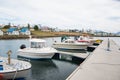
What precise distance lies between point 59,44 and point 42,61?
1627cm

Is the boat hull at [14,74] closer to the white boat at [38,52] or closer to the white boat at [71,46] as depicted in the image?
the white boat at [38,52]

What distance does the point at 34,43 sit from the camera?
27250mm

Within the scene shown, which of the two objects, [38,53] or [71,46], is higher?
[38,53]

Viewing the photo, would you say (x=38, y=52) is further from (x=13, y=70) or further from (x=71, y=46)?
(x=71, y=46)

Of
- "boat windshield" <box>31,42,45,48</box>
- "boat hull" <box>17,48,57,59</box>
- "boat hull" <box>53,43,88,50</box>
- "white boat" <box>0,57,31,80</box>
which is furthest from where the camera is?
"boat hull" <box>53,43,88,50</box>

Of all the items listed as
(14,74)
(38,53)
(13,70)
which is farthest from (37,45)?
(13,70)

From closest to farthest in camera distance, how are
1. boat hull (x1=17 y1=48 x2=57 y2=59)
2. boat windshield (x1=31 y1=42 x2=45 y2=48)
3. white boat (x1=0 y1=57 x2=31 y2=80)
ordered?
white boat (x1=0 y1=57 x2=31 y2=80)
boat hull (x1=17 y1=48 x2=57 y2=59)
boat windshield (x1=31 y1=42 x2=45 y2=48)

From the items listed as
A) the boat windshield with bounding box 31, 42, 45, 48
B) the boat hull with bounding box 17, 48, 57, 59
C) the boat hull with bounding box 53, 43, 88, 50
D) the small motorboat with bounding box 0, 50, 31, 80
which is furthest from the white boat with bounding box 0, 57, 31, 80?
the boat hull with bounding box 53, 43, 88, 50

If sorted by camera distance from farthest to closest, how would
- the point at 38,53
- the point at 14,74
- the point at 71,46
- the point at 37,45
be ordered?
the point at 71,46, the point at 37,45, the point at 38,53, the point at 14,74

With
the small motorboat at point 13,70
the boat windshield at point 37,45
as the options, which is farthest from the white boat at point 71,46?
the small motorboat at point 13,70

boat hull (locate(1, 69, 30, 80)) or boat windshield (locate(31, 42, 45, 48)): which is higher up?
boat windshield (locate(31, 42, 45, 48))

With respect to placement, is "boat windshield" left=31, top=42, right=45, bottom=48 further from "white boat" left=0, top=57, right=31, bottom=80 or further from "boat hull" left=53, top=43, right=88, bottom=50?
"boat hull" left=53, top=43, right=88, bottom=50

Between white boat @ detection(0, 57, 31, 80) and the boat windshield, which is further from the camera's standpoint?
the boat windshield

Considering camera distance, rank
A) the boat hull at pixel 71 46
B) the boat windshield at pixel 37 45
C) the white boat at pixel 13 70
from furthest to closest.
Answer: the boat hull at pixel 71 46 < the boat windshield at pixel 37 45 < the white boat at pixel 13 70
